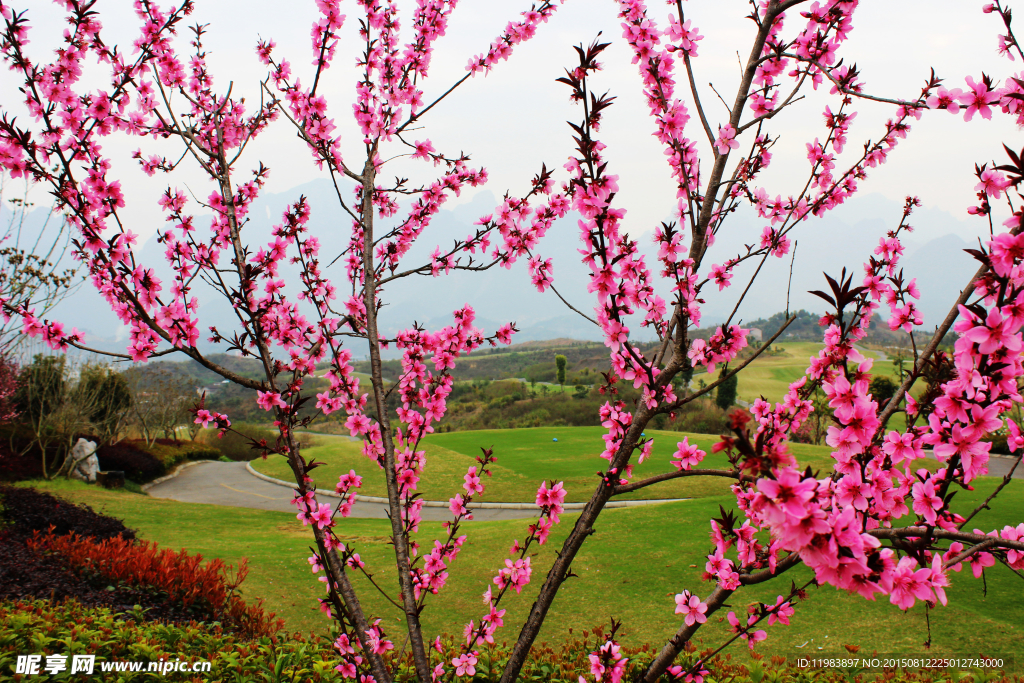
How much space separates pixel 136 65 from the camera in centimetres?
309

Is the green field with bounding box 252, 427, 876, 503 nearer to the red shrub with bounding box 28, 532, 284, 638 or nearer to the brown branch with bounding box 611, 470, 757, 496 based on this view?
the red shrub with bounding box 28, 532, 284, 638

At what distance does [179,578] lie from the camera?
226 inches

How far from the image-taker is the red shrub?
545 cm

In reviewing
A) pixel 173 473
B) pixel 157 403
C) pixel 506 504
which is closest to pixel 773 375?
pixel 506 504

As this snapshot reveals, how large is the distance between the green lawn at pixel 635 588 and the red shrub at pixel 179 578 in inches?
26.8

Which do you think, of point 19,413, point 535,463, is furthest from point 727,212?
point 19,413

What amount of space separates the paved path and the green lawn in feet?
5.86

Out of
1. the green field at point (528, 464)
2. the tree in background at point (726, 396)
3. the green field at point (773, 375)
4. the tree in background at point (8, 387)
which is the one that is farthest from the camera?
the green field at point (773, 375)

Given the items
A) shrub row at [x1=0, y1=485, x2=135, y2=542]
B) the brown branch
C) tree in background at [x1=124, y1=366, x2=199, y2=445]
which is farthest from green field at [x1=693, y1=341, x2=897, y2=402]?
tree in background at [x1=124, y1=366, x2=199, y2=445]

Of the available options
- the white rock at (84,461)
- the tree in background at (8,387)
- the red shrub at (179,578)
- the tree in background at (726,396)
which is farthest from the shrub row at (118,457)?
the tree in background at (726,396)

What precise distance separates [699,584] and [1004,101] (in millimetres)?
6192

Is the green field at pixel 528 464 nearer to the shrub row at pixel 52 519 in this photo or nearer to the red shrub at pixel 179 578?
the shrub row at pixel 52 519

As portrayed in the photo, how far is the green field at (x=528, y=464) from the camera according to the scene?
12172 mm

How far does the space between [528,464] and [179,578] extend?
9696mm
